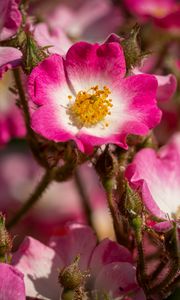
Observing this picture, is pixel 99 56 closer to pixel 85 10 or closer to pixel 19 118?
pixel 19 118

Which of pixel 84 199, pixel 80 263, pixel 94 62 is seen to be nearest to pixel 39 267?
pixel 80 263

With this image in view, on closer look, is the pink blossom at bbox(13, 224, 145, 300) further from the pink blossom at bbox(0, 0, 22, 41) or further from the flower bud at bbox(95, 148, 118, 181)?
the pink blossom at bbox(0, 0, 22, 41)

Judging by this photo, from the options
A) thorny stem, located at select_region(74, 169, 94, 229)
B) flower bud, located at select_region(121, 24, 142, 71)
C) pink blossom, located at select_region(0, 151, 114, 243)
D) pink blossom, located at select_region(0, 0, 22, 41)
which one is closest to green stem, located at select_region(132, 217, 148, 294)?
flower bud, located at select_region(121, 24, 142, 71)

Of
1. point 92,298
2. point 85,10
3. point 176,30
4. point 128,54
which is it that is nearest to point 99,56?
point 128,54

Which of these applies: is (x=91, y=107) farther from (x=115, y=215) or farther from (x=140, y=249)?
(x=140, y=249)

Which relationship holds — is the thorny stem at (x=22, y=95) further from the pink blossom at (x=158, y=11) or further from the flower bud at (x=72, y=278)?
the pink blossom at (x=158, y=11)
